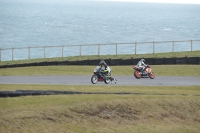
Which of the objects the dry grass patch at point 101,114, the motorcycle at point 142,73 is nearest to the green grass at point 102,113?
the dry grass patch at point 101,114

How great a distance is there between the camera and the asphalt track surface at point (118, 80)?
37.8m

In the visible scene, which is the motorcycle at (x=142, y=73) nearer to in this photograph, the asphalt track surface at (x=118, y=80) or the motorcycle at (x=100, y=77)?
the asphalt track surface at (x=118, y=80)

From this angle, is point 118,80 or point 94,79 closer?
point 94,79

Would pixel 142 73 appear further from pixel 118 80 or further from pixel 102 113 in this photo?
pixel 102 113

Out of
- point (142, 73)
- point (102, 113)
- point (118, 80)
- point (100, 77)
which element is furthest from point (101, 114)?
point (142, 73)

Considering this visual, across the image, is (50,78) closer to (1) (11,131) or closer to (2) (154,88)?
(2) (154,88)

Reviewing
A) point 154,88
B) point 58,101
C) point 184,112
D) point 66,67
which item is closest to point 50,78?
point 66,67

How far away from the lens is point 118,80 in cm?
3956

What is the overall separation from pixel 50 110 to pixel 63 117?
841 millimetres

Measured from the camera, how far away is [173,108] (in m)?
29.7

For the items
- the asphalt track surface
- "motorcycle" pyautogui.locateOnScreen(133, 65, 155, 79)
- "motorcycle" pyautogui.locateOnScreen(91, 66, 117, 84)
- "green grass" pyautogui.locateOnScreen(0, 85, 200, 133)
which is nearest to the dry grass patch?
"green grass" pyautogui.locateOnScreen(0, 85, 200, 133)

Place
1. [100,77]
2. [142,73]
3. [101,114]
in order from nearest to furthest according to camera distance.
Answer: [101,114] → [100,77] → [142,73]

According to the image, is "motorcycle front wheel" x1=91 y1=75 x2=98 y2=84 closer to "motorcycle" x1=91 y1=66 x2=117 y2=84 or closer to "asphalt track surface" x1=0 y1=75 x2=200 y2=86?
"motorcycle" x1=91 y1=66 x2=117 y2=84

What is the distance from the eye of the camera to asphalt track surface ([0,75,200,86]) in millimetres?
37844
